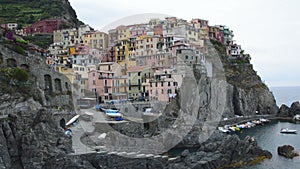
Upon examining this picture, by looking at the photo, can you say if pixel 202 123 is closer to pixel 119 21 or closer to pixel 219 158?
pixel 219 158

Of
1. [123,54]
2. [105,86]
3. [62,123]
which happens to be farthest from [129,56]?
[62,123]

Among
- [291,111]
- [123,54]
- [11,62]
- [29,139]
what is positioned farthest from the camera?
[291,111]

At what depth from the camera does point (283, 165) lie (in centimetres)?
3334

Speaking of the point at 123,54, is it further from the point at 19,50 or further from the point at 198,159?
the point at 198,159

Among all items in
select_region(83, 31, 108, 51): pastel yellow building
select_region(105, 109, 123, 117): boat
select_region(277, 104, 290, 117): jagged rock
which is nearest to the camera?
select_region(105, 109, 123, 117): boat

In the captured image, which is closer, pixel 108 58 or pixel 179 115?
pixel 179 115

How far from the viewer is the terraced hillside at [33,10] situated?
80000 mm

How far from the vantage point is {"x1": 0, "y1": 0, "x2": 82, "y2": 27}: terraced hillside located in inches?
3150

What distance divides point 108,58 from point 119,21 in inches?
596

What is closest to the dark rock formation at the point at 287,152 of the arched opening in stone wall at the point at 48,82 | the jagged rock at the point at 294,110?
the arched opening in stone wall at the point at 48,82

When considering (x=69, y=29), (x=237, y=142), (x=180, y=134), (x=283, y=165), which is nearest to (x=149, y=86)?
(x=180, y=134)

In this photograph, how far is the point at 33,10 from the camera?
3393 inches

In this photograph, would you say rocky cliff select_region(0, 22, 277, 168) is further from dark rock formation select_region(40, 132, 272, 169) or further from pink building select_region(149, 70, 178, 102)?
pink building select_region(149, 70, 178, 102)

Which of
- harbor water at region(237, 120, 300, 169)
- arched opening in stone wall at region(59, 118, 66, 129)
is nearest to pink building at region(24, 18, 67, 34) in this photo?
arched opening in stone wall at region(59, 118, 66, 129)
